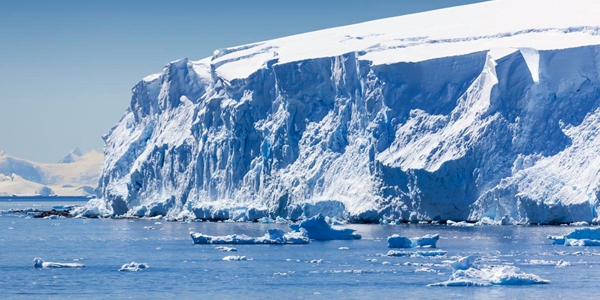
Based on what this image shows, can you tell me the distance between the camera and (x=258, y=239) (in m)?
35.8

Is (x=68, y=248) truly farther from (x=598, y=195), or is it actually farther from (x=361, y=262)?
(x=598, y=195)

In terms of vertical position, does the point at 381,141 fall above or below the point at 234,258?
above

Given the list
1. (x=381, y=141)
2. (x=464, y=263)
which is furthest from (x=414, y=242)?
(x=381, y=141)

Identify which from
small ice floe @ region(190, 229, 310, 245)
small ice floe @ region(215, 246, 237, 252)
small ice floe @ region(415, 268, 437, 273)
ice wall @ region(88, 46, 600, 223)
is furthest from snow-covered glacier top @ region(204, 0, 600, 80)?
small ice floe @ region(415, 268, 437, 273)

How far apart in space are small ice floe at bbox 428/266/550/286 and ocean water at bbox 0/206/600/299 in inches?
9.0

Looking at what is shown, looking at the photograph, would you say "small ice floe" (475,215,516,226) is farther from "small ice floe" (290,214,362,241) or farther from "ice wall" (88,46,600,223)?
"small ice floe" (290,214,362,241)

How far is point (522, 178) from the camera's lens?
40.5 m

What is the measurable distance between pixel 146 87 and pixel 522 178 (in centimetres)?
2308

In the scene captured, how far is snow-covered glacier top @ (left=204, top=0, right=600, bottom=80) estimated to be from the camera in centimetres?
4456

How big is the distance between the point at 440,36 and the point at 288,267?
21693 mm

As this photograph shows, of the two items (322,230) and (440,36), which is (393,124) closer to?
(440,36)

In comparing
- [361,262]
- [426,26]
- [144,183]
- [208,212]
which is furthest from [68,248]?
[426,26]

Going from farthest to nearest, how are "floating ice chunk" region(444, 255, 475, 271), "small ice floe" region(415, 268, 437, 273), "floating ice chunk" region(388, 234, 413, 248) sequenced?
"floating ice chunk" region(388, 234, 413, 248), "small ice floe" region(415, 268, 437, 273), "floating ice chunk" region(444, 255, 475, 271)

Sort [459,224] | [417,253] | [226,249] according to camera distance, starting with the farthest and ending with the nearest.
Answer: [459,224] < [226,249] < [417,253]
